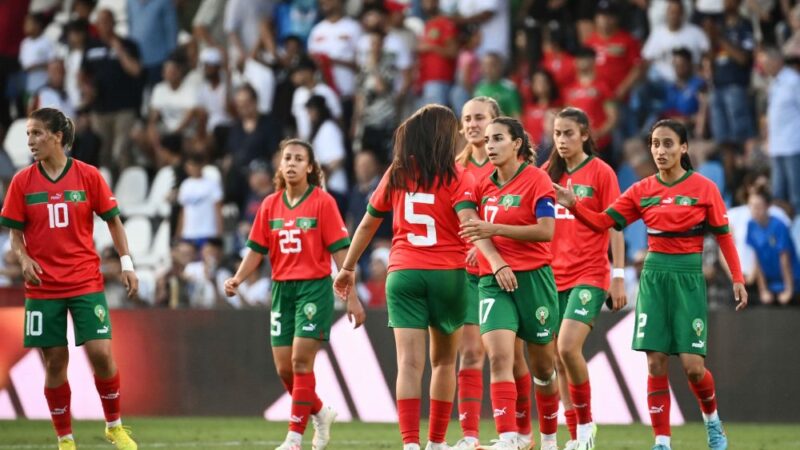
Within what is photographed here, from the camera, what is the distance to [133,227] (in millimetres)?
19750

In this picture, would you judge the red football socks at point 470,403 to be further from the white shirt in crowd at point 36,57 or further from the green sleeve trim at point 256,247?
the white shirt in crowd at point 36,57

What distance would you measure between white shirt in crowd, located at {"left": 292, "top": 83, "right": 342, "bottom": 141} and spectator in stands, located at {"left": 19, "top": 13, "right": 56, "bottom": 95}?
4.72m

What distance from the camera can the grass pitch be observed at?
1170 cm

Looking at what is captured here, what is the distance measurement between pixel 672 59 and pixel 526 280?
881cm

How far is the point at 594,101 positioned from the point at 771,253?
3330mm

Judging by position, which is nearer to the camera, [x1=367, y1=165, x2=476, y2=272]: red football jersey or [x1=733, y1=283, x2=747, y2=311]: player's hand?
[x1=367, y1=165, x2=476, y2=272]: red football jersey

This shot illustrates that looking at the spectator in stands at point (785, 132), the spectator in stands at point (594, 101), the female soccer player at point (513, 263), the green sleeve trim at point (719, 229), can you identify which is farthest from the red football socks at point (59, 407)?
the spectator in stands at point (785, 132)

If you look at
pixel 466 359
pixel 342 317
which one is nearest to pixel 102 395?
pixel 466 359

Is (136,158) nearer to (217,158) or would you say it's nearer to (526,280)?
(217,158)

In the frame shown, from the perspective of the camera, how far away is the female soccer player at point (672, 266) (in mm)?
9898

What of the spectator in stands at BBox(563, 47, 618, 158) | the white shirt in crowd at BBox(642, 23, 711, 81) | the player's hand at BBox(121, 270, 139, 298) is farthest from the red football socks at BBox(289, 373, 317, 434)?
the white shirt in crowd at BBox(642, 23, 711, 81)

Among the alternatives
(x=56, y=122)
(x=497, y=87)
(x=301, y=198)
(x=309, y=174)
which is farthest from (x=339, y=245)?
(x=497, y=87)

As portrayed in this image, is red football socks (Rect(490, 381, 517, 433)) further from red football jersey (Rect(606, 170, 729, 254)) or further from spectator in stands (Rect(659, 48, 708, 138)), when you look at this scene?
spectator in stands (Rect(659, 48, 708, 138))

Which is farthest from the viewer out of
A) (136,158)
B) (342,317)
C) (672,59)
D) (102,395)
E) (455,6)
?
(136,158)
